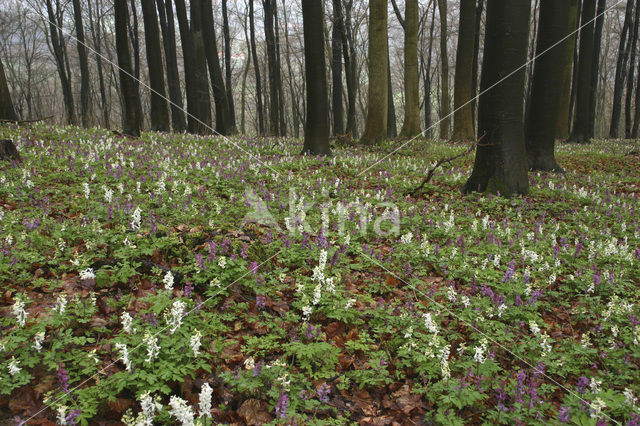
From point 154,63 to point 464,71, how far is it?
43.6ft

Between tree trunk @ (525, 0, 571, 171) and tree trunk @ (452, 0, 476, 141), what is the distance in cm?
504

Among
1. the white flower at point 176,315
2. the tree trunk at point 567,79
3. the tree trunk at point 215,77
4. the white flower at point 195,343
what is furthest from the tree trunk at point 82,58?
the tree trunk at point 567,79

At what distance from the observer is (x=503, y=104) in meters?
8.01

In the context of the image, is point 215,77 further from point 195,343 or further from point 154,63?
point 195,343

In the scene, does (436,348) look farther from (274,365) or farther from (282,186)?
(282,186)

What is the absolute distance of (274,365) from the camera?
290 cm

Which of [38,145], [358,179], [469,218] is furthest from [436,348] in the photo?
[38,145]

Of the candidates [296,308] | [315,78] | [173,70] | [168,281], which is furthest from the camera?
[173,70]

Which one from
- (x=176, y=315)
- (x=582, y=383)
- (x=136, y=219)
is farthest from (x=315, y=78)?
(x=582, y=383)

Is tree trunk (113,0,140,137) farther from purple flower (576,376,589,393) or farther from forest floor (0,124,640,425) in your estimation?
purple flower (576,376,589,393)

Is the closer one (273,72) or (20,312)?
(20,312)

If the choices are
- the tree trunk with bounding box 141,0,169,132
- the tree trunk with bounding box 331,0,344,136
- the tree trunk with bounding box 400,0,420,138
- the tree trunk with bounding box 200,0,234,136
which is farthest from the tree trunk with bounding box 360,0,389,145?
the tree trunk with bounding box 141,0,169,132

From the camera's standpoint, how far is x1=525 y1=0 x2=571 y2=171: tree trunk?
10219 mm

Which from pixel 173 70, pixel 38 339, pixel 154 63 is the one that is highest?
pixel 173 70
